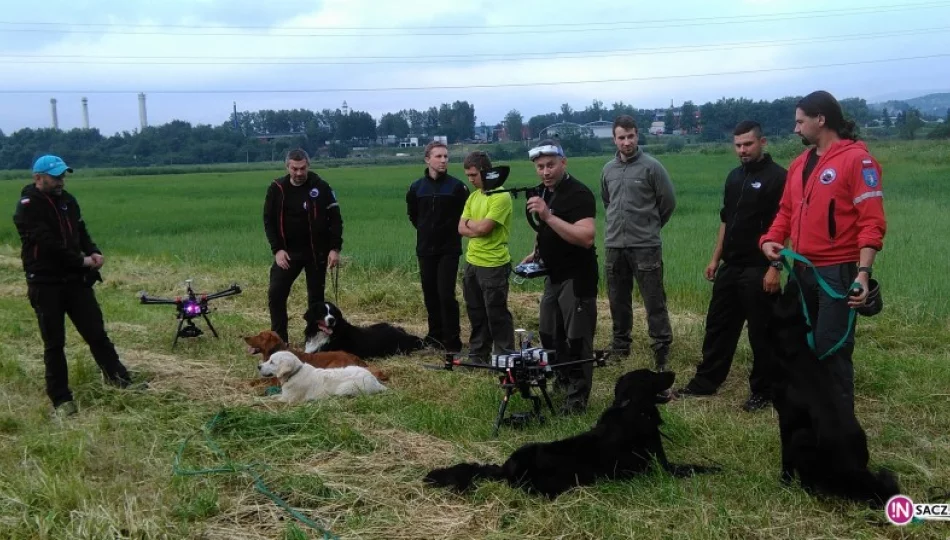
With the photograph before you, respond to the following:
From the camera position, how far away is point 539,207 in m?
5.09

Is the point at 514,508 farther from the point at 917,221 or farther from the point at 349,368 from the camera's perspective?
the point at 917,221

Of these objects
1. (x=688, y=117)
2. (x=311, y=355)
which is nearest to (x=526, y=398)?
(x=311, y=355)

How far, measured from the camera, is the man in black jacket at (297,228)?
7680 mm

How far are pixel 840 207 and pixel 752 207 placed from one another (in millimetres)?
1697

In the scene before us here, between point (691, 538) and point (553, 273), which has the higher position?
point (553, 273)

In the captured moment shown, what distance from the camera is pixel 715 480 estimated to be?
4160mm

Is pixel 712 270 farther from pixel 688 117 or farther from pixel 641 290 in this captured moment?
pixel 688 117

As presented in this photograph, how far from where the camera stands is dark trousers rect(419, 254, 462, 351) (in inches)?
292

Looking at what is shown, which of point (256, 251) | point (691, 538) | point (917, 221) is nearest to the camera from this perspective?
point (691, 538)

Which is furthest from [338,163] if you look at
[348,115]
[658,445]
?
[658,445]

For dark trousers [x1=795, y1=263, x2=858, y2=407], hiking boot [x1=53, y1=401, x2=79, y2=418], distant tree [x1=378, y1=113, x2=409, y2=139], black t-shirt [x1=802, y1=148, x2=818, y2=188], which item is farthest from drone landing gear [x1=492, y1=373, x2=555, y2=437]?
distant tree [x1=378, y1=113, x2=409, y2=139]

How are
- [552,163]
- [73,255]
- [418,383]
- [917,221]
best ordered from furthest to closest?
[917,221] < [418,383] < [73,255] < [552,163]

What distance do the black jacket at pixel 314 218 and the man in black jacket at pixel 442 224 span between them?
779 millimetres

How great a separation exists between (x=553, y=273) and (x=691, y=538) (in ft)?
7.41
